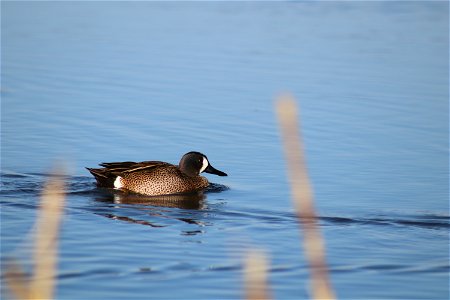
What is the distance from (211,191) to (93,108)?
13.2 ft

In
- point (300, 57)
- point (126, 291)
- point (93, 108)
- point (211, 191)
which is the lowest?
point (126, 291)

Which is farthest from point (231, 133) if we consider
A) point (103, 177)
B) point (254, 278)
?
point (254, 278)

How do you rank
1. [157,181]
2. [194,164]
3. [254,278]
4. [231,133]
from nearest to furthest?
[254,278], [157,181], [194,164], [231,133]

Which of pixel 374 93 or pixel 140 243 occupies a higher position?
pixel 374 93

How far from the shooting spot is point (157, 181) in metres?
11.4

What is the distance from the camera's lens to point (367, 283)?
7.69 meters

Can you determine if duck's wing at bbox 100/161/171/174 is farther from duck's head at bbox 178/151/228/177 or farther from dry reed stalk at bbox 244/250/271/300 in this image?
dry reed stalk at bbox 244/250/271/300

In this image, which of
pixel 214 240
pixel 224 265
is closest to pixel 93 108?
pixel 214 240

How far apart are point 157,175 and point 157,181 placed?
0.08 m

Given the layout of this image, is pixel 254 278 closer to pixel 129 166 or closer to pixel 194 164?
pixel 129 166

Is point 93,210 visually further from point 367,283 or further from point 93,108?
point 93,108

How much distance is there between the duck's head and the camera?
11758 millimetres

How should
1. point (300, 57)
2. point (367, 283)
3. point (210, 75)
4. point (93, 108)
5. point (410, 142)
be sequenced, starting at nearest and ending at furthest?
point (367, 283) → point (410, 142) → point (93, 108) → point (210, 75) → point (300, 57)

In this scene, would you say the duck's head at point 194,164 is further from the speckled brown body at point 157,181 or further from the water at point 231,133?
the water at point 231,133
